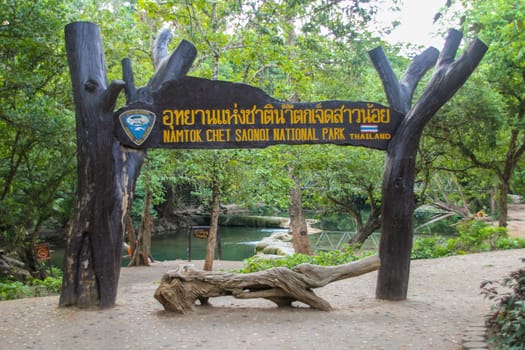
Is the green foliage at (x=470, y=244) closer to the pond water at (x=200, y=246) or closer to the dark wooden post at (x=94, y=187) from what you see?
the dark wooden post at (x=94, y=187)

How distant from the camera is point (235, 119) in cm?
656

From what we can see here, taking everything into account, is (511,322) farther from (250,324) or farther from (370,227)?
(370,227)

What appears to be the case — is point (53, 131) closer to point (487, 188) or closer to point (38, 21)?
point (38, 21)

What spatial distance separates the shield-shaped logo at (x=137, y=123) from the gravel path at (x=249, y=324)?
7.20 feet

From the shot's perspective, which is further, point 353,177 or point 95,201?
point 353,177

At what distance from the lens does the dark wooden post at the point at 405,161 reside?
253 inches

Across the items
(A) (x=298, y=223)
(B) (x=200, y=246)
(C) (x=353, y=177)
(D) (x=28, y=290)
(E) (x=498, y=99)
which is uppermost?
(E) (x=498, y=99)

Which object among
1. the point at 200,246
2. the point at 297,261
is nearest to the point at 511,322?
the point at 297,261

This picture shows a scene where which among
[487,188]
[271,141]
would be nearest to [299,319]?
[271,141]

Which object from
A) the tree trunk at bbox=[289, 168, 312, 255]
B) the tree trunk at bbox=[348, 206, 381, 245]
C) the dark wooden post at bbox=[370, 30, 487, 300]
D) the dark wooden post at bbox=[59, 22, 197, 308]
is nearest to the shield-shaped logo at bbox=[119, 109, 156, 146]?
the dark wooden post at bbox=[59, 22, 197, 308]

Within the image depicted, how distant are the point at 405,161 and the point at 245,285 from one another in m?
2.61

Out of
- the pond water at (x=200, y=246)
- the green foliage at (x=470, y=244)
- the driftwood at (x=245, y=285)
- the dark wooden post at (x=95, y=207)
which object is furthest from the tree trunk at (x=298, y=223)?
the dark wooden post at (x=95, y=207)

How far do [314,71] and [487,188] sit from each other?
13.9 m

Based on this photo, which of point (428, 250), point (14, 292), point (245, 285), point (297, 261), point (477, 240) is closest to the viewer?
point (245, 285)
